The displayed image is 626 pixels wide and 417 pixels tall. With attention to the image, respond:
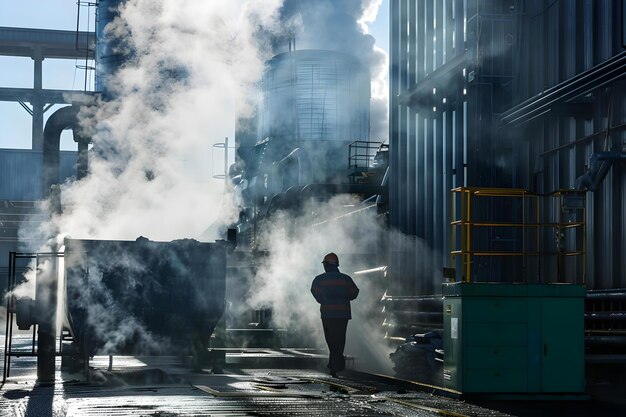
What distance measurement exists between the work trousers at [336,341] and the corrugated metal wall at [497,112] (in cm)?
291

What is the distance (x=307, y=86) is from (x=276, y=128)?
A: 6.32 feet

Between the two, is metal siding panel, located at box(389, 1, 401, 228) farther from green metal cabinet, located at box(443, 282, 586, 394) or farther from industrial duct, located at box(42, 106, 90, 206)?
industrial duct, located at box(42, 106, 90, 206)

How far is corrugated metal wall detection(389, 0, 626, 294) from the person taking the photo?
38.6ft

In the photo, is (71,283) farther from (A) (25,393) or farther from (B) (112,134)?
(B) (112,134)

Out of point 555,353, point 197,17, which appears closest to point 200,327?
point 555,353

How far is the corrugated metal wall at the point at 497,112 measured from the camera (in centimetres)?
1177

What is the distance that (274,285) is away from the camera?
23.6 meters

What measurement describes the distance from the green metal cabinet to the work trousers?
3019 mm

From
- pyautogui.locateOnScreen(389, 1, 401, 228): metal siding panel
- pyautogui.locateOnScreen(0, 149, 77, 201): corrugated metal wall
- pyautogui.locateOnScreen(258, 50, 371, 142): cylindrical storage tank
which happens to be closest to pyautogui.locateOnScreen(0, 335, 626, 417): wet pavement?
pyautogui.locateOnScreen(389, 1, 401, 228): metal siding panel

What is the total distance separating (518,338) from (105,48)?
870 inches

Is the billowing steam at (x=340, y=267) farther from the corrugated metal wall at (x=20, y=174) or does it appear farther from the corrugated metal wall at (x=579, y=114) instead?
the corrugated metal wall at (x=20, y=174)

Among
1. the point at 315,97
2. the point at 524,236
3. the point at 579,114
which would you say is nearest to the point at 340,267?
the point at 524,236

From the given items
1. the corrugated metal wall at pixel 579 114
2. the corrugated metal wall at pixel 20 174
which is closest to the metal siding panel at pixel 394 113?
the corrugated metal wall at pixel 579 114

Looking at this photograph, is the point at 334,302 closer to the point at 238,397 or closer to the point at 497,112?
the point at 497,112
